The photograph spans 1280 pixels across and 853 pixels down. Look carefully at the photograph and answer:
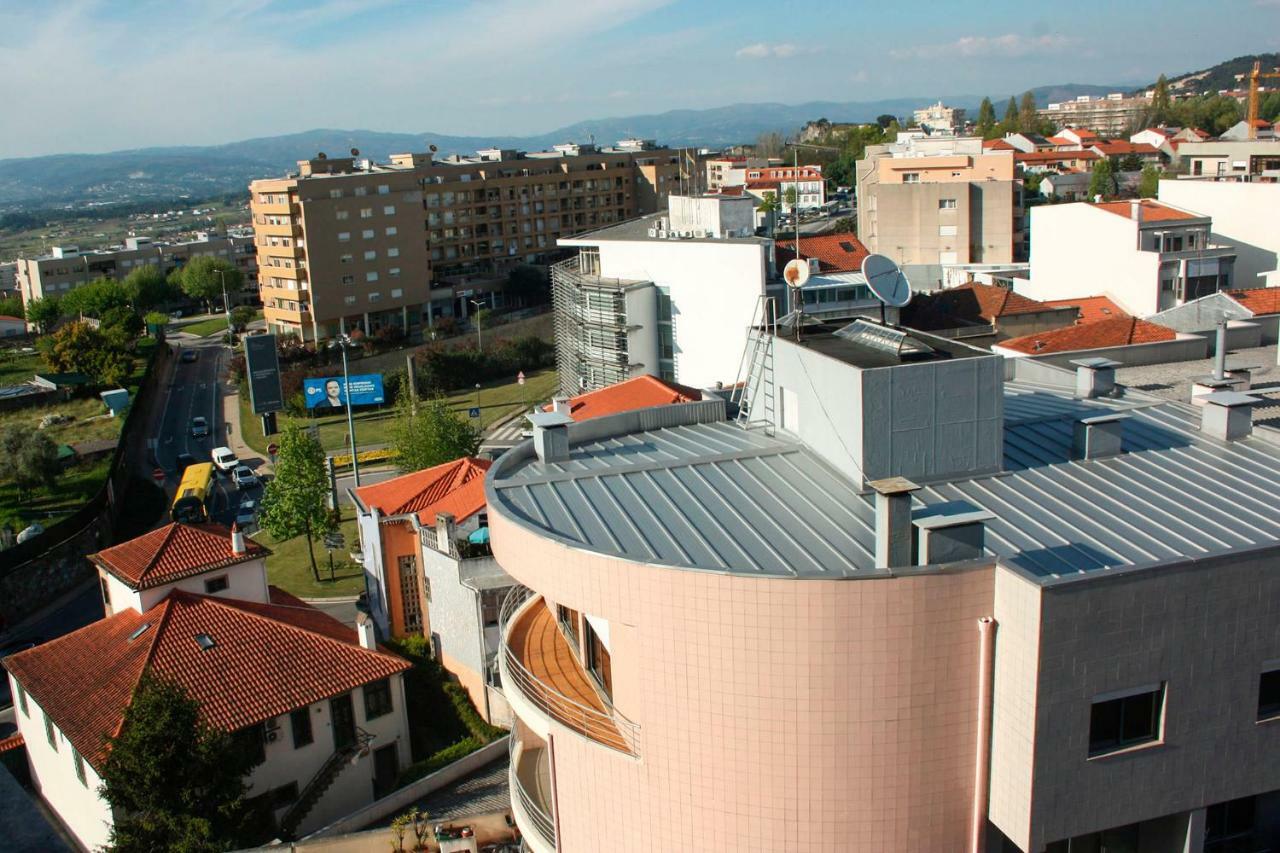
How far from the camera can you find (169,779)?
22250 millimetres

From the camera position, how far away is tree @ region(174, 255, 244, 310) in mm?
115375

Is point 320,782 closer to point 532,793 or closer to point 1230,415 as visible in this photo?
point 532,793

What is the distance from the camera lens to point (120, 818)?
76.7ft

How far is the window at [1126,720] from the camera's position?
12.1 meters

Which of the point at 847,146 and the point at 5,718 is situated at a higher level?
the point at 847,146

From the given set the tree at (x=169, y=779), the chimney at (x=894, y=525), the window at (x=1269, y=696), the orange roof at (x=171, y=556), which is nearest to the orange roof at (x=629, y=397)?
the orange roof at (x=171, y=556)

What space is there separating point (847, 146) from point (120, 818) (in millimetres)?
150265

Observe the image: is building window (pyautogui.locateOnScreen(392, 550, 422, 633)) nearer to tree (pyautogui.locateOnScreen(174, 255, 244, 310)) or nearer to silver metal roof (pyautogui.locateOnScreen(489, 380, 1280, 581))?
silver metal roof (pyautogui.locateOnScreen(489, 380, 1280, 581))

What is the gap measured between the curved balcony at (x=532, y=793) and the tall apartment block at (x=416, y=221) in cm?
7098

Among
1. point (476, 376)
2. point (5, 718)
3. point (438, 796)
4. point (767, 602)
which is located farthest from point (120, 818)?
point (476, 376)

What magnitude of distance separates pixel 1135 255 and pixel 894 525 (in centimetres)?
4488

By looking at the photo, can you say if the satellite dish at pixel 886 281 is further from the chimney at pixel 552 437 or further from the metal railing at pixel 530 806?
the metal railing at pixel 530 806

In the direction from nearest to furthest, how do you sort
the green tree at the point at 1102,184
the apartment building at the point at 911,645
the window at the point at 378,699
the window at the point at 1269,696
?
the apartment building at the point at 911,645, the window at the point at 1269,696, the window at the point at 378,699, the green tree at the point at 1102,184

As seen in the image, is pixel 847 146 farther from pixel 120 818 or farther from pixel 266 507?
pixel 120 818
